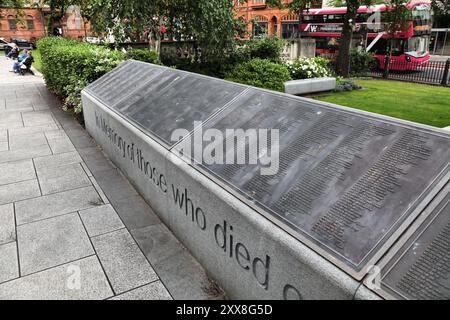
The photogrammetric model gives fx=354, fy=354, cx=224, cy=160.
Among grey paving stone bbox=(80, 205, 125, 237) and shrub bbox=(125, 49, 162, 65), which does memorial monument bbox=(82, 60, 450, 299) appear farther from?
shrub bbox=(125, 49, 162, 65)

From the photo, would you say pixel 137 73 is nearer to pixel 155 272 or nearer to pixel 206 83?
pixel 206 83

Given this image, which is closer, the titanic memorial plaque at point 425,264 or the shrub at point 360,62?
the titanic memorial plaque at point 425,264

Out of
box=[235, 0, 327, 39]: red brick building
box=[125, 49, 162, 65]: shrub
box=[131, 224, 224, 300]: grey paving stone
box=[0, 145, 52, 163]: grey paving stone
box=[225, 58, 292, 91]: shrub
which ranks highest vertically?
box=[235, 0, 327, 39]: red brick building

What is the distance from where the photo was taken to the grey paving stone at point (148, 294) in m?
3.39

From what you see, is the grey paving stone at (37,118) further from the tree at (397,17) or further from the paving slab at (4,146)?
the tree at (397,17)

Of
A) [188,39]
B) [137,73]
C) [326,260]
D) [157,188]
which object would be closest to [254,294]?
[326,260]

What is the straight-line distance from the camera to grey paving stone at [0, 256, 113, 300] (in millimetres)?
3402

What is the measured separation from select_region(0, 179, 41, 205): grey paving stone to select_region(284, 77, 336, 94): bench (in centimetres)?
917

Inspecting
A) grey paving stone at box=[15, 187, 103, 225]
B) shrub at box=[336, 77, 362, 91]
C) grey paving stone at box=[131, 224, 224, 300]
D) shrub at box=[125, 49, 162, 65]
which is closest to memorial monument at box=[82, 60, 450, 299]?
grey paving stone at box=[131, 224, 224, 300]

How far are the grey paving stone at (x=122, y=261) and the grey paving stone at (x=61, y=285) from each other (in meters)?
0.11

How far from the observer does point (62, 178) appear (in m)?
6.16

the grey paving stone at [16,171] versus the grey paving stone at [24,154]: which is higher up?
the grey paving stone at [24,154]

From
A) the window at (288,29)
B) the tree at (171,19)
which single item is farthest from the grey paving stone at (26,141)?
the window at (288,29)

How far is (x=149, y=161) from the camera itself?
4.75 meters
